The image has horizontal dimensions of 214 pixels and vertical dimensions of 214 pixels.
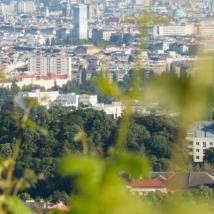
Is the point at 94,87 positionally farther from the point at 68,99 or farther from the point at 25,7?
the point at 25,7

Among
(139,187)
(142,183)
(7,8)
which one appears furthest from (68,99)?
(7,8)

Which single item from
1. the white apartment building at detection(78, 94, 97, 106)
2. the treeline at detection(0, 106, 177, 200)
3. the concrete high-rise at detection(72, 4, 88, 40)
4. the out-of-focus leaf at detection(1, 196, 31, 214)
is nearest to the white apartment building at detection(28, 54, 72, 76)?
the white apartment building at detection(78, 94, 97, 106)

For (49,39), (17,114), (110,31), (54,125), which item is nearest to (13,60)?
(110,31)

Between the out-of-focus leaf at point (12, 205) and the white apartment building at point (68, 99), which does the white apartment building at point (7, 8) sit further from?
the out-of-focus leaf at point (12, 205)

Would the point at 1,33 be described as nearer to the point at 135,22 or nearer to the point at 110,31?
the point at 110,31

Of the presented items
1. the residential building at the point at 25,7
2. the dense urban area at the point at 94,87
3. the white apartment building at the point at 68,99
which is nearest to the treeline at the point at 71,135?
the dense urban area at the point at 94,87

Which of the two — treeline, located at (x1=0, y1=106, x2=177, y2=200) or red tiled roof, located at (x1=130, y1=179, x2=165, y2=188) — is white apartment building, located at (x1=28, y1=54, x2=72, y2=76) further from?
red tiled roof, located at (x1=130, y1=179, x2=165, y2=188)
